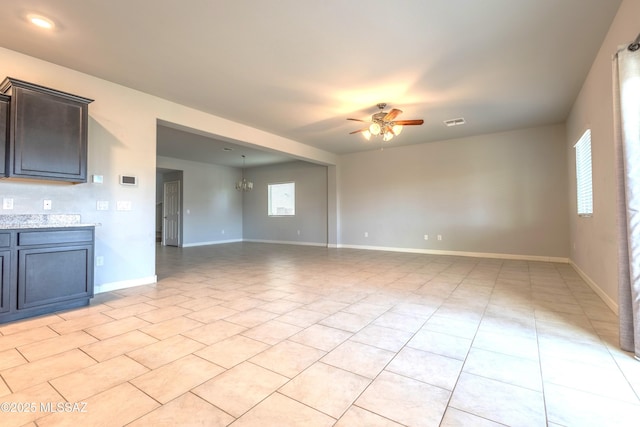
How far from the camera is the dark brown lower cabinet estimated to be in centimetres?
271

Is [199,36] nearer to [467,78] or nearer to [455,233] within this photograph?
[467,78]

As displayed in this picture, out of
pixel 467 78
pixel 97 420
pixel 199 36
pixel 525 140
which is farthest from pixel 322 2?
pixel 525 140

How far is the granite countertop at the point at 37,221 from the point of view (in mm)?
2838

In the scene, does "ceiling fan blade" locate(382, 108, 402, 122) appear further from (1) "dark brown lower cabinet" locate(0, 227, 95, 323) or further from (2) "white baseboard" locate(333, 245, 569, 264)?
(1) "dark brown lower cabinet" locate(0, 227, 95, 323)

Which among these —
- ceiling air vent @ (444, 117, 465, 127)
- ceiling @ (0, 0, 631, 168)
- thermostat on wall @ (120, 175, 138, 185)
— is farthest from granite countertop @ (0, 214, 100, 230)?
ceiling air vent @ (444, 117, 465, 127)

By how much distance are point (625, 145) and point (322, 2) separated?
255cm

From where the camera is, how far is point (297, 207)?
978 cm

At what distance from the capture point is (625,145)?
2.12 m

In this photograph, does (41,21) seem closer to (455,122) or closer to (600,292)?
(455,122)

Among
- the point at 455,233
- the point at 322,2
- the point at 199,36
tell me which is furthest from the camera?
the point at 455,233

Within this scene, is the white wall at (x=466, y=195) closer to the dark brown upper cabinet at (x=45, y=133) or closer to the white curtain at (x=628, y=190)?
the white curtain at (x=628, y=190)

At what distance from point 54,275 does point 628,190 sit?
504 cm

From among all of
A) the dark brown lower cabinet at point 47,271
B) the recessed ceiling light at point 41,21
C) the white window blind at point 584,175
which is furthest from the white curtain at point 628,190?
the dark brown lower cabinet at point 47,271

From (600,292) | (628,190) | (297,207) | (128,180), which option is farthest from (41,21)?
(297,207)
